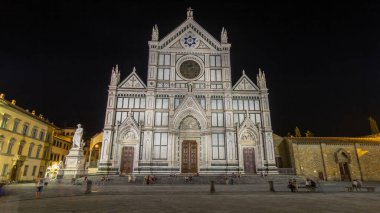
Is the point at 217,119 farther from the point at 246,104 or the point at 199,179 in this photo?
the point at 199,179

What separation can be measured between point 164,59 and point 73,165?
1940 cm

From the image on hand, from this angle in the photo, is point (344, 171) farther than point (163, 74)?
No

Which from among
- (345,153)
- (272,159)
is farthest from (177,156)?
(345,153)

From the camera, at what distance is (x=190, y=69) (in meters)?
34.0

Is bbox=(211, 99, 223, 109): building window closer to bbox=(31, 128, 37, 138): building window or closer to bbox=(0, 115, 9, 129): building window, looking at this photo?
bbox=(0, 115, 9, 129): building window

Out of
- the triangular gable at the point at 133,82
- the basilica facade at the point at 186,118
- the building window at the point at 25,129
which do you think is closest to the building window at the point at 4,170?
the building window at the point at 25,129

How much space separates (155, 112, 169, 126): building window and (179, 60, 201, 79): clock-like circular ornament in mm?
7063

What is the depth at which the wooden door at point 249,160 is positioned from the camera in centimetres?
2927

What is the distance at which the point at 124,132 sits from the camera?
2973 cm

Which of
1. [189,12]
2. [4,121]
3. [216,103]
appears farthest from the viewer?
[189,12]

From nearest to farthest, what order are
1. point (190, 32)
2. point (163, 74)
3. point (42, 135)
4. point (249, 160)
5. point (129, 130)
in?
point (249, 160), point (129, 130), point (163, 74), point (190, 32), point (42, 135)

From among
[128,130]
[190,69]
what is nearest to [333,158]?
[190,69]

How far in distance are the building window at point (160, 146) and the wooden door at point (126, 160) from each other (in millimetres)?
3270

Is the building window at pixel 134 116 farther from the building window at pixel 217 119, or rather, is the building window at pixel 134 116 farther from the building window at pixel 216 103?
the building window at pixel 216 103
